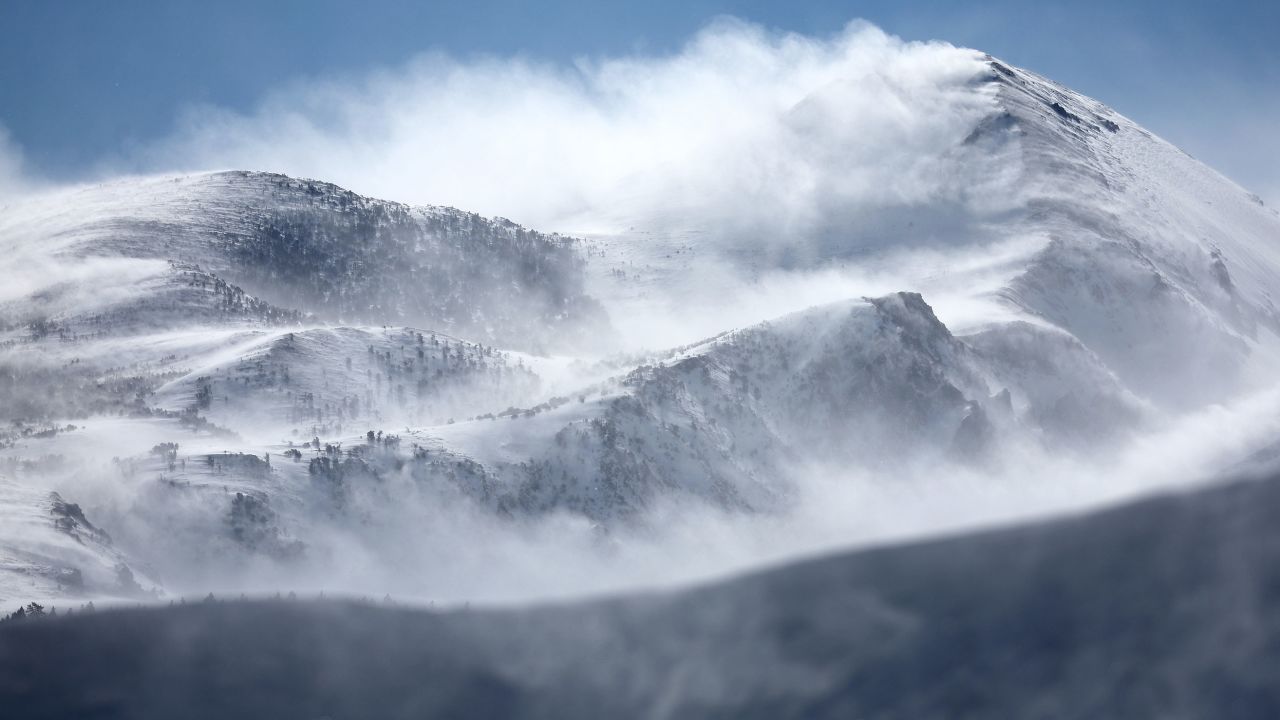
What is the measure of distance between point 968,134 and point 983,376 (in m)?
66.1

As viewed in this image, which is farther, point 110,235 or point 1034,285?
point 110,235

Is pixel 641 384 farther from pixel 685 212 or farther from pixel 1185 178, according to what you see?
pixel 1185 178

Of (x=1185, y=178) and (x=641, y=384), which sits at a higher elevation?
(x=1185, y=178)

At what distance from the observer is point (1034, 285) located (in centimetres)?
11650

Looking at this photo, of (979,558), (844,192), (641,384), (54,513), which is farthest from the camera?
(844,192)

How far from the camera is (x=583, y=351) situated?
11769 cm

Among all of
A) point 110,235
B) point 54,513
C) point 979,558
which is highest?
point 110,235

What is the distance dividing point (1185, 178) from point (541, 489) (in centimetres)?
12533

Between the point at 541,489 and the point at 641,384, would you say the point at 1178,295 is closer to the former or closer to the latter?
the point at 641,384

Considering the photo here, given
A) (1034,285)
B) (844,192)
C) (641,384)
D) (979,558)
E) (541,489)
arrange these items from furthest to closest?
(844,192), (1034,285), (641,384), (541,489), (979,558)

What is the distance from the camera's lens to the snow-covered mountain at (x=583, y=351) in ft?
211

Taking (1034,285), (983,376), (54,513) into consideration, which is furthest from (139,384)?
(1034,285)

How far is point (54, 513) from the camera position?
2367 inches

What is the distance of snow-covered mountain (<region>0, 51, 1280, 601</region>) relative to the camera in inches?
2534
